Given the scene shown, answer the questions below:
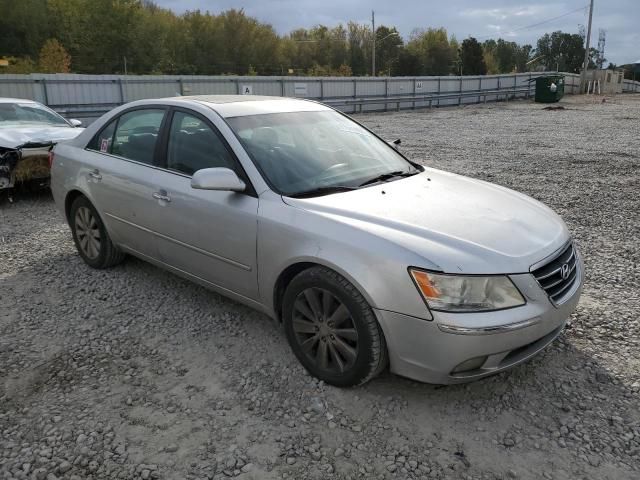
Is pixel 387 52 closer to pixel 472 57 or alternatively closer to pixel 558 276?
pixel 472 57

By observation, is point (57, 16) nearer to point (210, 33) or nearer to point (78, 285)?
point (210, 33)

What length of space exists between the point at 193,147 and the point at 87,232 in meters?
1.74

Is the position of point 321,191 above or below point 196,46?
below

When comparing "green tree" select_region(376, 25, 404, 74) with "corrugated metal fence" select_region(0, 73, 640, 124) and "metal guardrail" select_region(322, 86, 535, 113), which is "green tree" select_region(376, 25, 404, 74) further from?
"metal guardrail" select_region(322, 86, 535, 113)

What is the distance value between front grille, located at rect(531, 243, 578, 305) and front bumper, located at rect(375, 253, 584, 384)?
60mm

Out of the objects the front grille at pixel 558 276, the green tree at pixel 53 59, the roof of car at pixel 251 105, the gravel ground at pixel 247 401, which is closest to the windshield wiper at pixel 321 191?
the roof of car at pixel 251 105

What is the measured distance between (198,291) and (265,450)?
2.08 metres

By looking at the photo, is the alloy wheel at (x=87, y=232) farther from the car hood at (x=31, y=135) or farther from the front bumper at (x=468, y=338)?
the front bumper at (x=468, y=338)

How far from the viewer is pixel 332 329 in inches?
120

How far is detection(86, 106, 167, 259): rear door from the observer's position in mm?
4125

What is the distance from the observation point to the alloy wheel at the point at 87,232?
192 inches

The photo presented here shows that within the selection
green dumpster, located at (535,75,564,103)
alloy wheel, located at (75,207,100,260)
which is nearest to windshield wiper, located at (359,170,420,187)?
alloy wheel, located at (75,207,100,260)

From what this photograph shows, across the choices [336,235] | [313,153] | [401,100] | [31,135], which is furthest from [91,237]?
[401,100]

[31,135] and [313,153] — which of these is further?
[31,135]
